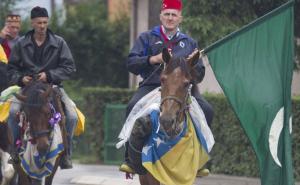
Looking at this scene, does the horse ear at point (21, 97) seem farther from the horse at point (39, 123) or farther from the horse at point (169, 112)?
the horse at point (169, 112)

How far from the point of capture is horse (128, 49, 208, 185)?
846 cm

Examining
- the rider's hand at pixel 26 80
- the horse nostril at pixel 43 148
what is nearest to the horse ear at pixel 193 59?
the horse nostril at pixel 43 148

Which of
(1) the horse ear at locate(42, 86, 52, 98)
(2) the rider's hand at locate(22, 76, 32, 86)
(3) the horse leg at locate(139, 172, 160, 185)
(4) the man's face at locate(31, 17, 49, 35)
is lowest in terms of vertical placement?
(3) the horse leg at locate(139, 172, 160, 185)

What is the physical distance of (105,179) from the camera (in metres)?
14.7

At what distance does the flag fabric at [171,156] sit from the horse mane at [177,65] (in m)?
0.49

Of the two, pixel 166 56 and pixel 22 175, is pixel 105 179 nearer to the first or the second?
pixel 22 175

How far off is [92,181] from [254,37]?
19.0 feet

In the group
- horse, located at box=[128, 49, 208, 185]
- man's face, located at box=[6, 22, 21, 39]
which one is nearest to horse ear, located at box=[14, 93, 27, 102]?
horse, located at box=[128, 49, 208, 185]

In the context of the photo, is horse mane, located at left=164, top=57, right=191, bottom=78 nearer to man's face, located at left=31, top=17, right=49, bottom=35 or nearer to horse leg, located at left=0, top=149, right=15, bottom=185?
man's face, located at left=31, top=17, right=49, bottom=35

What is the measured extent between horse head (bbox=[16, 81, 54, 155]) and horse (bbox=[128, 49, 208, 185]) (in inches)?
43.8

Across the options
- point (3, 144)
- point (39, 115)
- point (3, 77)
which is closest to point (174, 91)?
point (39, 115)

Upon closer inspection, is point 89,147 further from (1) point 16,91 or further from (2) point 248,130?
(2) point 248,130

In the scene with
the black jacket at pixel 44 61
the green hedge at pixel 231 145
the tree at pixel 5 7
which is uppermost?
the tree at pixel 5 7

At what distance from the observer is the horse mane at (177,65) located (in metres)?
8.73
